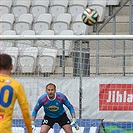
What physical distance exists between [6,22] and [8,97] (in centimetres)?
860

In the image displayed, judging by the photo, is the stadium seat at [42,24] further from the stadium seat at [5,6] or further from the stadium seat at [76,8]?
the stadium seat at [5,6]

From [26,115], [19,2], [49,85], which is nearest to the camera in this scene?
[26,115]

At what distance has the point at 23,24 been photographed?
14.0m


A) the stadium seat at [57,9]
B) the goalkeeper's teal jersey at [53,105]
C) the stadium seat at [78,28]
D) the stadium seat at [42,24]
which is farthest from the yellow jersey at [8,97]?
the stadium seat at [57,9]

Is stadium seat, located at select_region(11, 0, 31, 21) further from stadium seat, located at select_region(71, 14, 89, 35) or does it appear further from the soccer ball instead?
the soccer ball

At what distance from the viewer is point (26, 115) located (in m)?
5.59

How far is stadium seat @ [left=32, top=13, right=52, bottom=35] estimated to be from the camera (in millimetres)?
13828

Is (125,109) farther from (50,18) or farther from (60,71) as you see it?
(50,18)

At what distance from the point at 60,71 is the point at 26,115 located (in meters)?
4.81

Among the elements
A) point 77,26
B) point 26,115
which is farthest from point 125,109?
point 26,115

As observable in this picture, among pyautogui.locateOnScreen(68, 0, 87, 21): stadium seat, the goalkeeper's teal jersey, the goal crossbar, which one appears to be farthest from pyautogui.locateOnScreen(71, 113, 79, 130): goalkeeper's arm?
pyautogui.locateOnScreen(68, 0, 87, 21): stadium seat

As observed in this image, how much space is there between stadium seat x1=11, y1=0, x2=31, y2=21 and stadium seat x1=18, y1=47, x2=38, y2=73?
3.39m

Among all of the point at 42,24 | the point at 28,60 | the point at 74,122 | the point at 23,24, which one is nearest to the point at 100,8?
the point at 42,24

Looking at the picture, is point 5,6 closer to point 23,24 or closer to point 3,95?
point 23,24
